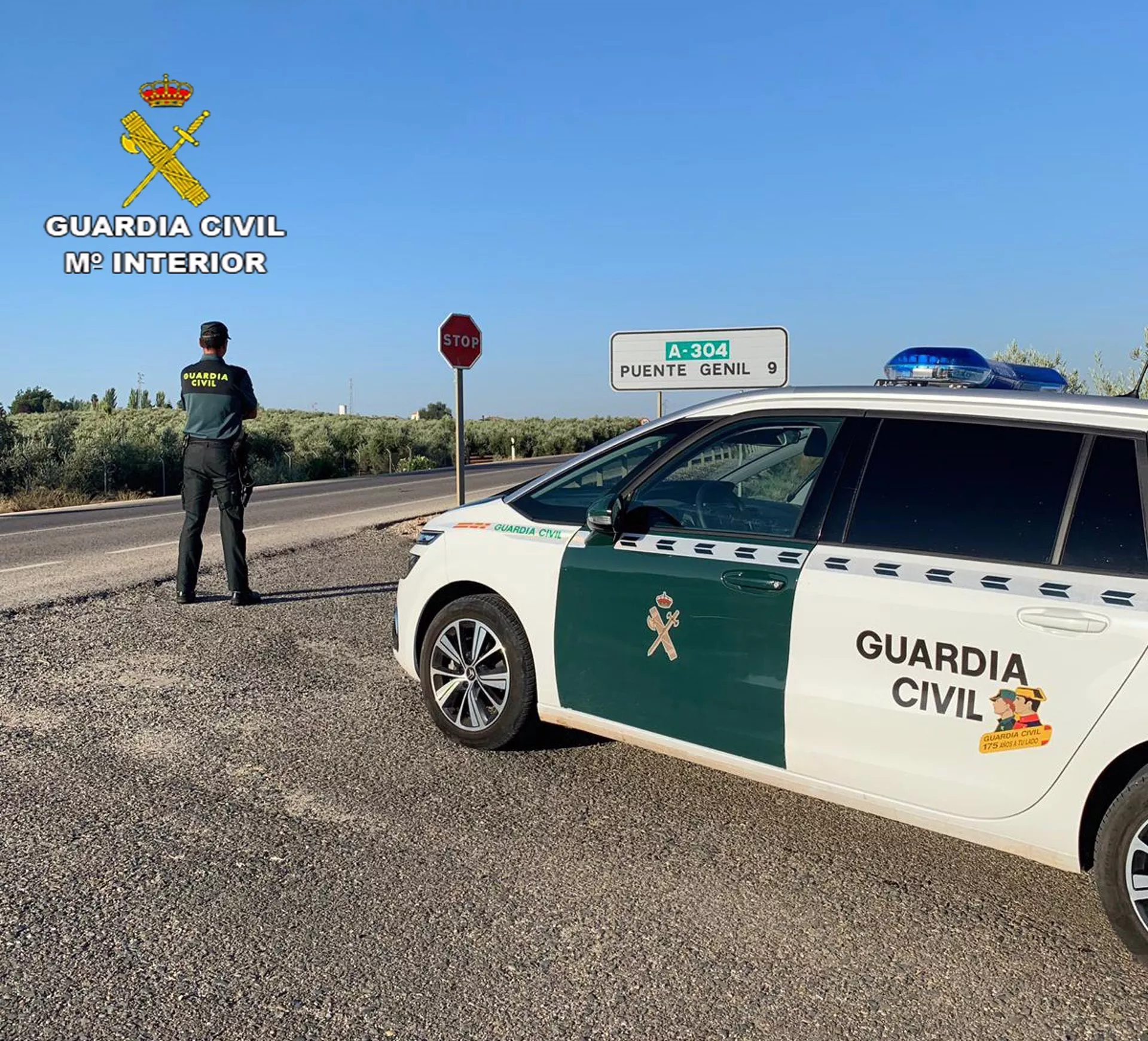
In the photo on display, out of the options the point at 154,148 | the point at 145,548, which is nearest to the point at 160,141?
the point at 154,148

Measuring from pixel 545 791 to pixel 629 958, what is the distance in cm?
136

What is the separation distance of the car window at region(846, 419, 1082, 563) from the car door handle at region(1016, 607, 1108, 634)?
0.61 ft

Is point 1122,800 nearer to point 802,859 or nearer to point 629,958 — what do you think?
point 802,859

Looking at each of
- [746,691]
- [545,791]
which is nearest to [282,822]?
[545,791]

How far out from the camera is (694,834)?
402cm

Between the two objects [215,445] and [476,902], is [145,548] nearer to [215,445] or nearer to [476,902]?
[215,445]

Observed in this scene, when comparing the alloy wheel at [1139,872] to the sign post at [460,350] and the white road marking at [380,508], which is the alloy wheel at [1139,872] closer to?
the sign post at [460,350]

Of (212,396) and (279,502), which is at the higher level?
(212,396)

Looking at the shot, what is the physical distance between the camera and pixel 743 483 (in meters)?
4.45

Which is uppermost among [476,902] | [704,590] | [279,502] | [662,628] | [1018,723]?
[704,590]

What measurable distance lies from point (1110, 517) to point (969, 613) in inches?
19.7

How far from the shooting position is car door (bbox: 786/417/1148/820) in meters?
3.11

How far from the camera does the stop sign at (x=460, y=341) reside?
12711 mm

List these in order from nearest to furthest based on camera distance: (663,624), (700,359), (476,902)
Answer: (476,902), (663,624), (700,359)
